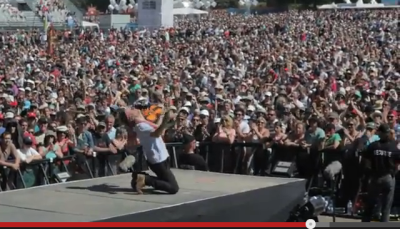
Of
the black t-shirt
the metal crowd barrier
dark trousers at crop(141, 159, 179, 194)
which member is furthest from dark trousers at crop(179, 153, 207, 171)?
dark trousers at crop(141, 159, 179, 194)

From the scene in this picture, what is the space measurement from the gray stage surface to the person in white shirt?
1.25 meters

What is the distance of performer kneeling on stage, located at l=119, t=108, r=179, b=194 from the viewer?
31.7 ft

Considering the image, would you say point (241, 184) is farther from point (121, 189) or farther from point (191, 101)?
point (191, 101)

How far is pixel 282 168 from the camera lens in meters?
12.6

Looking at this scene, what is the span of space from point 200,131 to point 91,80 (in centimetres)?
1008

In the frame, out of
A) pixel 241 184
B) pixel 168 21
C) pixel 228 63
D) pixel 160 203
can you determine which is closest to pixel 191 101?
pixel 241 184

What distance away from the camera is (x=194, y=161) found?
42.6 feet

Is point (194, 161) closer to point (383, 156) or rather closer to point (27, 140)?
point (27, 140)

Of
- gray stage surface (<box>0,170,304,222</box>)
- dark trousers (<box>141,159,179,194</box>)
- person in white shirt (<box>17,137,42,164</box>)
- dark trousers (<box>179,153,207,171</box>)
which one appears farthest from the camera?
dark trousers (<box>179,153,207,171</box>)

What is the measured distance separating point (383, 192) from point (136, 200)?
3.39 m

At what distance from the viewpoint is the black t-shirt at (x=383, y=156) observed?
10.8 metres

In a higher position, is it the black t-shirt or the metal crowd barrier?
the black t-shirt

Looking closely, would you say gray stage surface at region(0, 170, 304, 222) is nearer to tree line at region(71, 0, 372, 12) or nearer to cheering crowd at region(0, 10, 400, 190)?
cheering crowd at region(0, 10, 400, 190)

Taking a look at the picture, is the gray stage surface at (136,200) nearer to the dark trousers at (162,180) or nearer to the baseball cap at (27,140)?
the dark trousers at (162,180)
